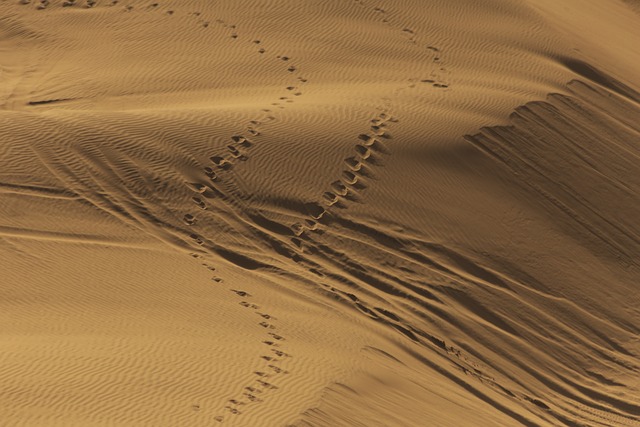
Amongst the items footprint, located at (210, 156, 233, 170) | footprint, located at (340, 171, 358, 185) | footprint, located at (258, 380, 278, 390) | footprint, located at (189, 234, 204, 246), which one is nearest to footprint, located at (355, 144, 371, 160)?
footprint, located at (340, 171, 358, 185)

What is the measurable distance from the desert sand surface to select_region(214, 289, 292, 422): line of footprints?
0.09ft

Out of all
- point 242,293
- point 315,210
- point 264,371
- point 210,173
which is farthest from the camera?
point 210,173

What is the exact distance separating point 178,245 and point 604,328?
19.3 ft

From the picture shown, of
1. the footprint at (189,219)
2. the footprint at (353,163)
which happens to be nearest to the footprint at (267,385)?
the footprint at (189,219)

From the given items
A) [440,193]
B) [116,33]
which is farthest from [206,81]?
[440,193]

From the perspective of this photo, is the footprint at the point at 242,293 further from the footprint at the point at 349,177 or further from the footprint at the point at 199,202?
the footprint at the point at 349,177

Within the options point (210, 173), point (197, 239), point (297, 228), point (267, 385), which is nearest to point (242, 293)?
point (197, 239)

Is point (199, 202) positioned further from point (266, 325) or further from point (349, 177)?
point (266, 325)

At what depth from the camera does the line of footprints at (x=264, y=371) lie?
8.33 metres

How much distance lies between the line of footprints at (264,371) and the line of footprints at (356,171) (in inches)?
89.6

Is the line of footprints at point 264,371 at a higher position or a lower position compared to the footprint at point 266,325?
higher

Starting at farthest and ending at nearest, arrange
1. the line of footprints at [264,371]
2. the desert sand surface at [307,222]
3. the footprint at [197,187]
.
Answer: the footprint at [197,187]
the desert sand surface at [307,222]
the line of footprints at [264,371]

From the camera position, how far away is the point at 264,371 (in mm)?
9109

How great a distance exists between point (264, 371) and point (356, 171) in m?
5.16
